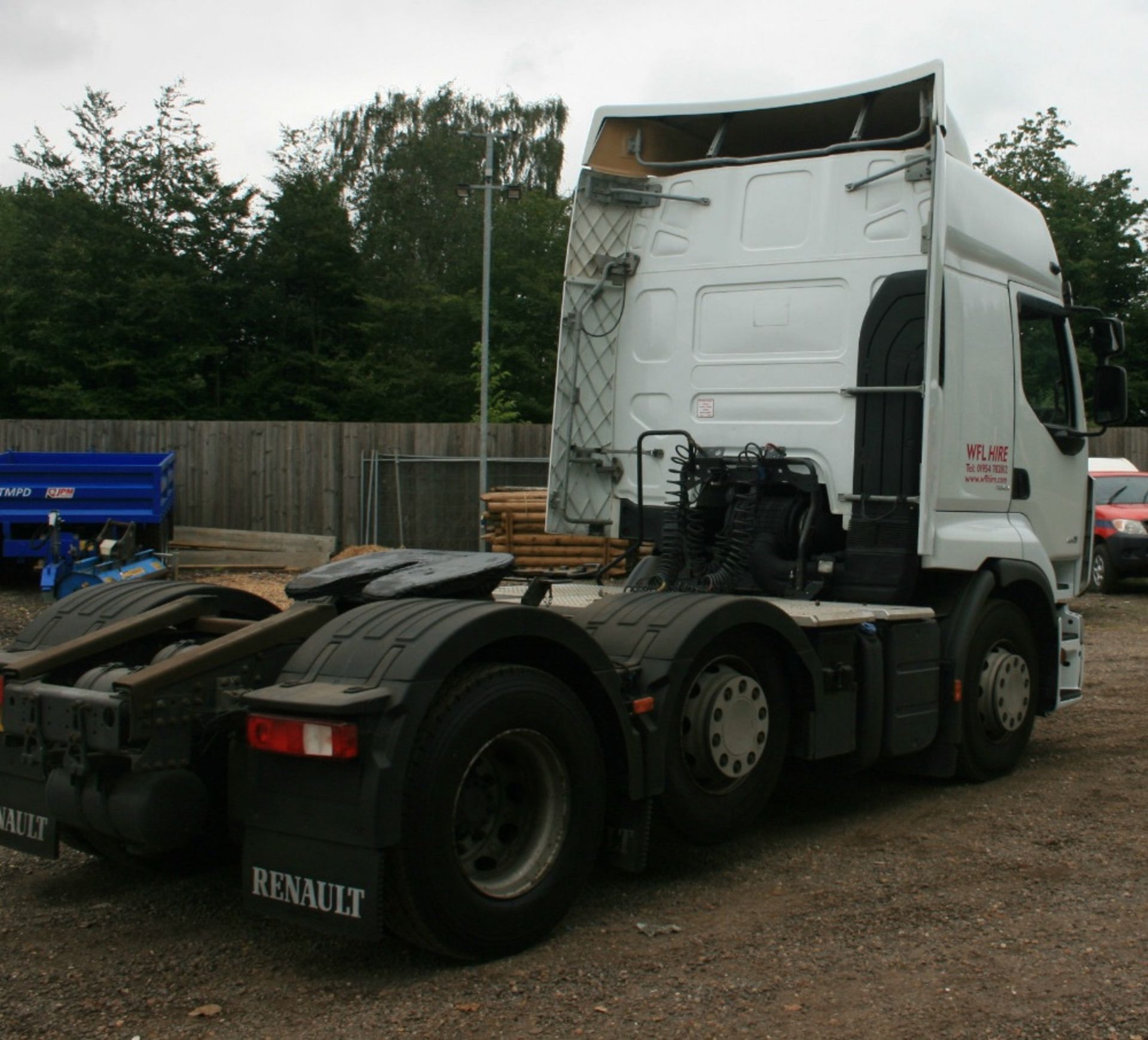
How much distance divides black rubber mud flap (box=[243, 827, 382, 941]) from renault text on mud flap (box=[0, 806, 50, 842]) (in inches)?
34.5

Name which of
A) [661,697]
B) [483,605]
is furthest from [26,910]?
[661,697]

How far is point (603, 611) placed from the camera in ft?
18.8

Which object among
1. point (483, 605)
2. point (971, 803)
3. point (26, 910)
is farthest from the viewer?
point (971, 803)

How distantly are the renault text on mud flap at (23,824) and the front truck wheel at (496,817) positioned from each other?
1.37 meters

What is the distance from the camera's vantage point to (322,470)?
76.2 feet

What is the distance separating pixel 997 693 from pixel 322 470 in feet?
56.5

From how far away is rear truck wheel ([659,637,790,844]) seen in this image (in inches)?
213

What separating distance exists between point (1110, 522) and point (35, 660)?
16286 millimetres

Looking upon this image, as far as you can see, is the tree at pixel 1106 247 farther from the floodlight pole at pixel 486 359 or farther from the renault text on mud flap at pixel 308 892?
the renault text on mud flap at pixel 308 892

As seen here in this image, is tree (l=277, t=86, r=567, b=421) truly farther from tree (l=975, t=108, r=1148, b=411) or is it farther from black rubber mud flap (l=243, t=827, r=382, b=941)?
black rubber mud flap (l=243, t=827, r=382, b=941)

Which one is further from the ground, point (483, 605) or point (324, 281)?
point (324, 281)

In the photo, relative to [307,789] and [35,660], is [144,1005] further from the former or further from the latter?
[35,660]

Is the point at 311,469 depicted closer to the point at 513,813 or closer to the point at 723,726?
the point at 723,726

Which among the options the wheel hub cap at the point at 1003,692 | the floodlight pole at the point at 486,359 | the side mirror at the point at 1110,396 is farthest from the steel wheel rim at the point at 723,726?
the floodlight pole at the point at 486,359
